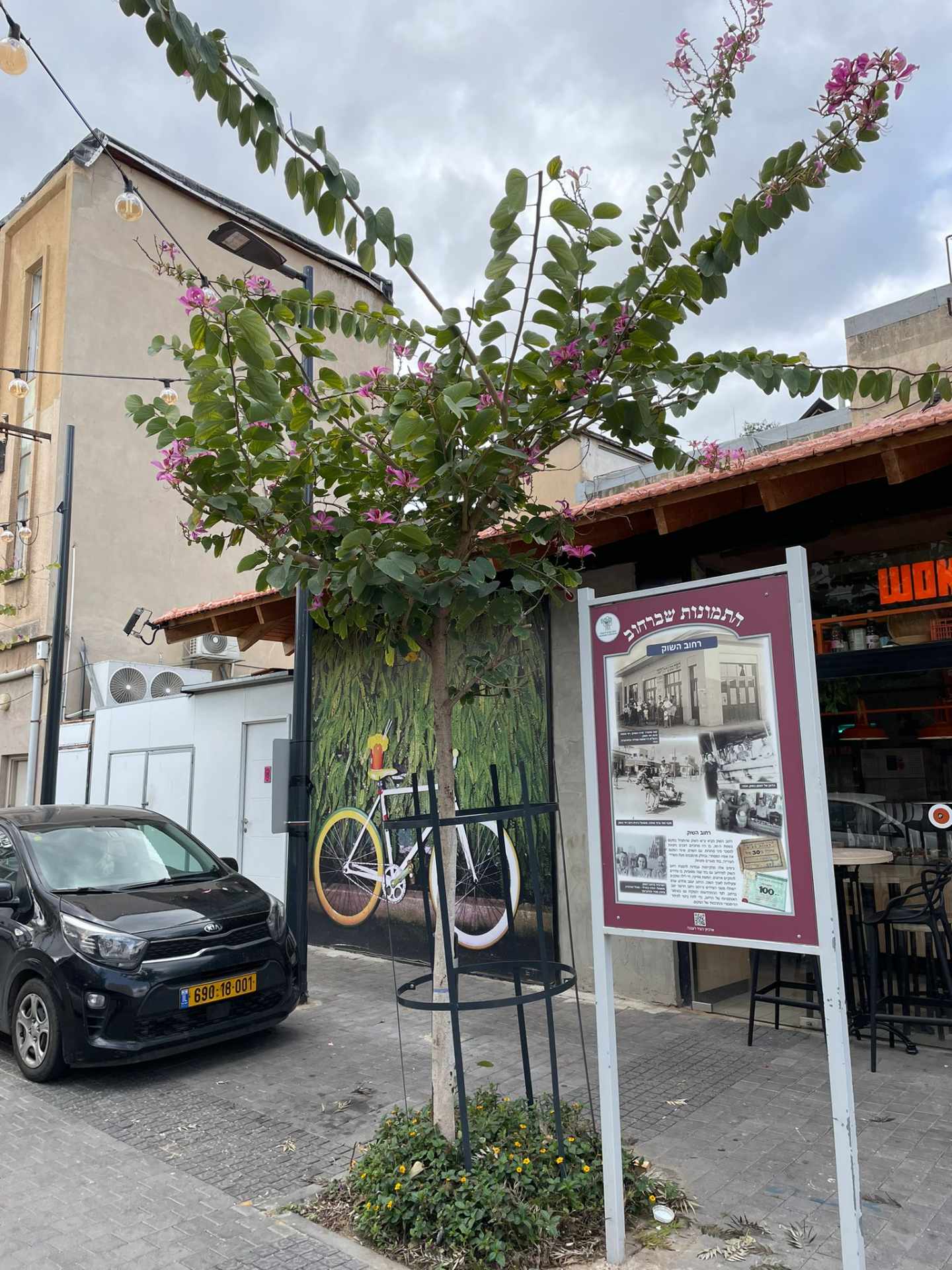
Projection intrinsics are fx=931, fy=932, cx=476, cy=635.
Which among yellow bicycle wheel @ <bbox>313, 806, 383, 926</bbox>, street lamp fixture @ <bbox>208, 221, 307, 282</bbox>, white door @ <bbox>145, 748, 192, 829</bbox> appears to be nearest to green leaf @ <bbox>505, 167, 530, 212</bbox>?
street lamp fixture @ <bbox>208, 221, 307, 282</bbox>

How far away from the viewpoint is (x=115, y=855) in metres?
6.92

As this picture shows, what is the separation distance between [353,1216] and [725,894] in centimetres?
204

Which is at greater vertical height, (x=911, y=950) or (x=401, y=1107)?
(x=911, y=950)

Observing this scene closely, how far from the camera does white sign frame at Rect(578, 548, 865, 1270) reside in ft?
10.1

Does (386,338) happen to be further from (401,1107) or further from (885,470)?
(401,1107)

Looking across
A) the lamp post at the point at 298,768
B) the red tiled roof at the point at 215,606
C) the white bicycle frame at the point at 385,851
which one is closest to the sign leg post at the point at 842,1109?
the lamp post at the point at 298,768

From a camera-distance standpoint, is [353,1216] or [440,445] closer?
[440,445]

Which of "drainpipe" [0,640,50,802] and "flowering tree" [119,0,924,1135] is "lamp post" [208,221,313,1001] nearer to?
"flowering tree" [119,0,924,1135]

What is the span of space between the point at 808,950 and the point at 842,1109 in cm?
52

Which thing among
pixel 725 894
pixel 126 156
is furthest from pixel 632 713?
pixel 126 156

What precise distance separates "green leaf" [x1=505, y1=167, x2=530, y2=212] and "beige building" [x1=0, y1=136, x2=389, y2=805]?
14.1 m

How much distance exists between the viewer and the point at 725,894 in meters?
3.33

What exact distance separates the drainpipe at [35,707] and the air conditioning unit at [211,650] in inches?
93.6

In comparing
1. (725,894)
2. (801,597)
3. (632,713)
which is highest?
(801,597)
